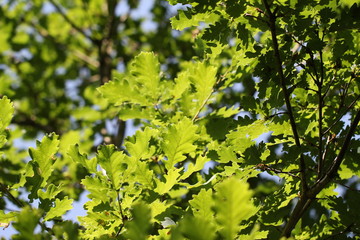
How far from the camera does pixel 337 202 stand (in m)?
1.71

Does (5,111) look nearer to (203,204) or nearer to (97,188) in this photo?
(97,188)

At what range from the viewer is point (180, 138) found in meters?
1.64

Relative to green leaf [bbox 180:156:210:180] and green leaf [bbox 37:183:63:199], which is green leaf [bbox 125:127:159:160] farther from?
green leaf [bbox 37:183:63:199]

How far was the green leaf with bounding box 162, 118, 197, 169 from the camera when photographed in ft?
5.35

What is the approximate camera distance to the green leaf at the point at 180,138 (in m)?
1.63

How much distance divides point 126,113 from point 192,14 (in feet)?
2.97

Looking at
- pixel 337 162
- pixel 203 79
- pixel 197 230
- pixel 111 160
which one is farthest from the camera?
pixel 203 79

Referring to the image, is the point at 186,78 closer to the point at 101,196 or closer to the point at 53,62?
the point at 101,196

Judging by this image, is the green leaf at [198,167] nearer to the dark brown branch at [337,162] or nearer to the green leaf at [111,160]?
the green leaf at [111,160]

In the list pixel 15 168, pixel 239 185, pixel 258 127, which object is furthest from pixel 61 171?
pixel 239 185

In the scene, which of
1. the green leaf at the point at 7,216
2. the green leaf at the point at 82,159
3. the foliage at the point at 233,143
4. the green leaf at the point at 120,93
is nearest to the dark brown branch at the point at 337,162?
the foliage at the point at 233,143

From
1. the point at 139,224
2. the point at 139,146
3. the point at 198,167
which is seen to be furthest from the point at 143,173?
the point at 139,224

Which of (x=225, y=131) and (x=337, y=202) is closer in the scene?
(x=337, y=202)

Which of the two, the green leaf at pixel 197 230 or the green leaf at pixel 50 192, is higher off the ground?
the green leaf at pixel 50 192
